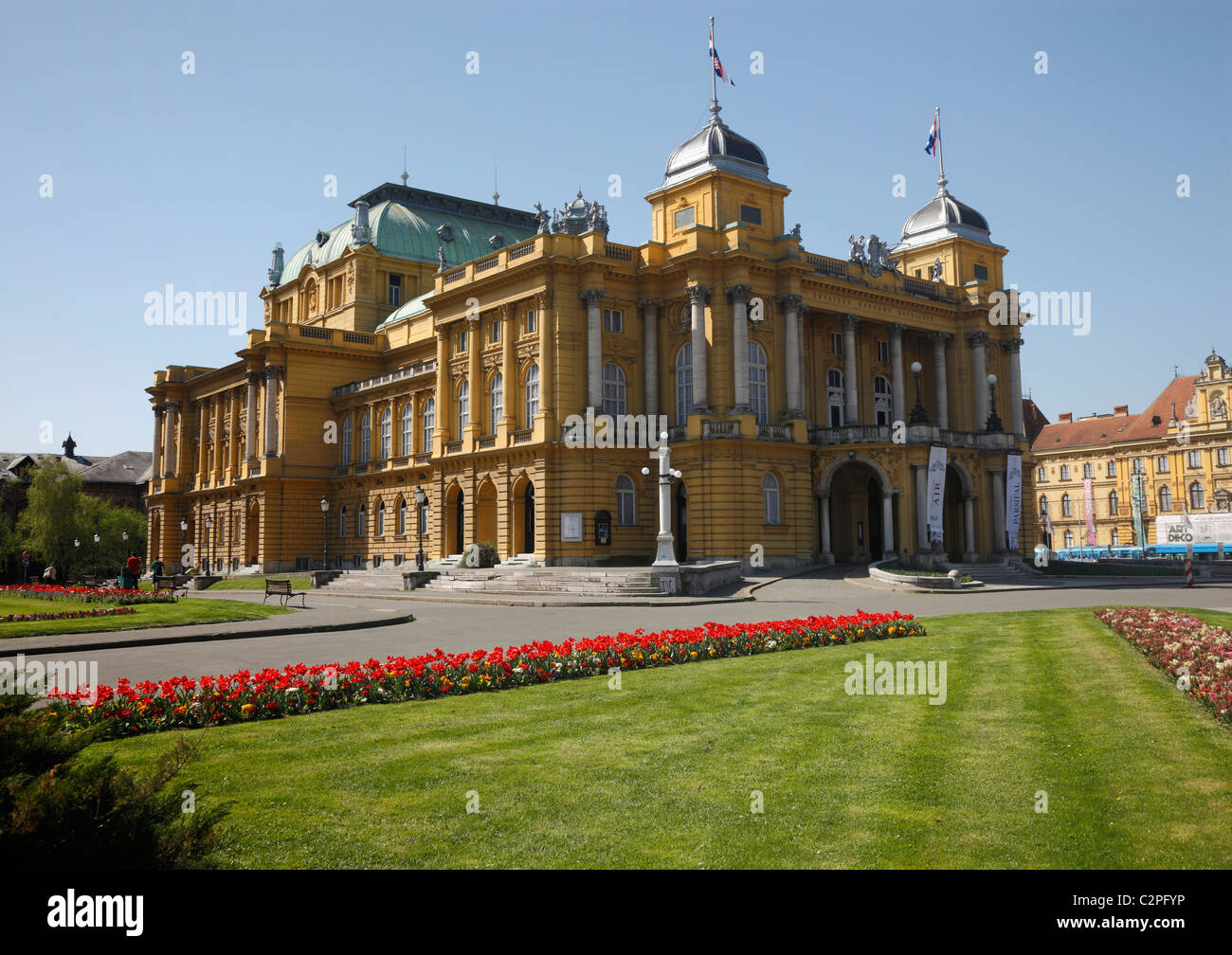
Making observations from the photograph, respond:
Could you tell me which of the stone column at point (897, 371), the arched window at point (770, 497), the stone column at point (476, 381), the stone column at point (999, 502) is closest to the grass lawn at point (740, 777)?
the arched window at point (770, 497)

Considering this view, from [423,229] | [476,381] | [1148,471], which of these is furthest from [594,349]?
[1148,471]

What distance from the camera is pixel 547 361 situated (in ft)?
163

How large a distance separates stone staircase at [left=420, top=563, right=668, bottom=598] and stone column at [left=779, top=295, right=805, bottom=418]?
601 inches

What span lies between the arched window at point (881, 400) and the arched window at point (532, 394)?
70.6ft

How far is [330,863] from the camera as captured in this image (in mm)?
6324

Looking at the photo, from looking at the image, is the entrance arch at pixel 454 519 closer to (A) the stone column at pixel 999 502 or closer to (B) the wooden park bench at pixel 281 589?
(B) the wooden park bench at pixel 281 589

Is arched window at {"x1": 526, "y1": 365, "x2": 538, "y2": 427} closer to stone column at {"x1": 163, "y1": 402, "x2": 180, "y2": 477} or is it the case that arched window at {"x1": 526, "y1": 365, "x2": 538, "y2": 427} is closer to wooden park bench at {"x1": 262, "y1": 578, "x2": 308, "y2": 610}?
wooden park bench at {"x1": 262, "y1": 578, "x2": 308, "y2": 610}

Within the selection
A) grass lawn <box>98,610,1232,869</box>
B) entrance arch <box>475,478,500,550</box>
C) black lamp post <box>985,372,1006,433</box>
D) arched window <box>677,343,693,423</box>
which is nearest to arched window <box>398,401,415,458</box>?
entrance arch <box>475,478,500,550</box>

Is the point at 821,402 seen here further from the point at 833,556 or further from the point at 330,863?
the point at 330,863

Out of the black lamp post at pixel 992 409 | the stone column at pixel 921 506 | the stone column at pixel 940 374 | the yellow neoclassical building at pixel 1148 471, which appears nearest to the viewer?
the stone column at pixel 921 506

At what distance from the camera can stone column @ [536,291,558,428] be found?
163ft

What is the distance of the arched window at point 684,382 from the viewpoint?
51312mm

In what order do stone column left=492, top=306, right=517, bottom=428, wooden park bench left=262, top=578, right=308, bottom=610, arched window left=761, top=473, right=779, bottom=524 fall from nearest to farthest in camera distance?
wooden park bench left=262, top=578, right=308, bottom=610
arched window left=761, top=473, right=779, bottom=524
stone column left=492, top=306, right=517, bottom=428

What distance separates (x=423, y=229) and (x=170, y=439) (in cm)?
3340
